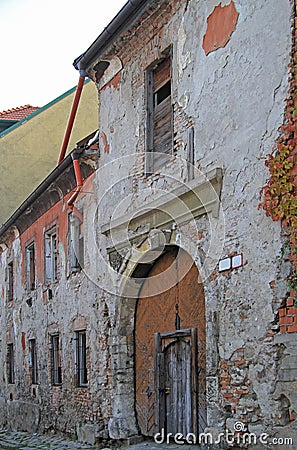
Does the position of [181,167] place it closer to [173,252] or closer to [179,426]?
[173,252]

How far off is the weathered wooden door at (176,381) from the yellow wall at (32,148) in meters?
12.2

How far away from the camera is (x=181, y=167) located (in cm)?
983

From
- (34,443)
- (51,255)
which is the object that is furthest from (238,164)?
(51,255)

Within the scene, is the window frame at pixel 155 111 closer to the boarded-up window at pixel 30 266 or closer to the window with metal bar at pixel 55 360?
the window with metal bar at pixel 55 360

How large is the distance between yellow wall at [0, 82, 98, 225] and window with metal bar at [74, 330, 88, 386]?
922 centimetres

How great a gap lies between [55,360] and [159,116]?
6.88 metres

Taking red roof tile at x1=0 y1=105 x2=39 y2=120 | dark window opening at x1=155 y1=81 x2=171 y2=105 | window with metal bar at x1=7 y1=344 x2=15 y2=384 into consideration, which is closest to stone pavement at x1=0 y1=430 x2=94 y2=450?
window with metal bar at x1=7 y1=344 x2=15 y2=384

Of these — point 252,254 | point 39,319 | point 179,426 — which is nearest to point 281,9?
point 252,254

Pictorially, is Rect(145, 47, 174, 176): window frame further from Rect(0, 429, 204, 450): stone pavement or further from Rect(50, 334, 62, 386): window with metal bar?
Rect(50, 334, 62, 386): window with metal bar

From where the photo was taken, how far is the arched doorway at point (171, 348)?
9898 millimetres

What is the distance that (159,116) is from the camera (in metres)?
10.9

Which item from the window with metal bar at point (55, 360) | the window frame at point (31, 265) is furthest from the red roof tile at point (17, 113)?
the window with metal bar at point (55, 360)

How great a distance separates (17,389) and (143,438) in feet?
27.2

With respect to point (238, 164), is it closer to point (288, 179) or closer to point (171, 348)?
point (288, 179)
